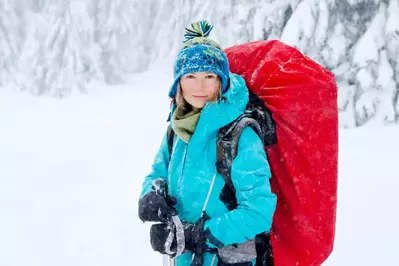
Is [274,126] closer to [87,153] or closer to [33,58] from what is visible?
[87,153]

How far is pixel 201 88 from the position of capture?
2150 millimetres

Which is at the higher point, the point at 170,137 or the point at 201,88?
the point at 201,88

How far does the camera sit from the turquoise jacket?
1959mm

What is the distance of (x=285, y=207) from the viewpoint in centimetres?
224

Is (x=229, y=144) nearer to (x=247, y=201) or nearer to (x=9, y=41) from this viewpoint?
(x=247, y=201)

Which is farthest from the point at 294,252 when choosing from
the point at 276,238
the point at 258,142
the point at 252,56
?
the point at 252,56

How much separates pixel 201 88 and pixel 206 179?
44 centimetres

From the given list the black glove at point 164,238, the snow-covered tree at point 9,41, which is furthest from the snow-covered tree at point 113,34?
the black glove at point 164,238

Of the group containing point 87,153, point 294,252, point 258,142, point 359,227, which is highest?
point 258,142

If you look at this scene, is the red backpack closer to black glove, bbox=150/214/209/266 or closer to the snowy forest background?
black glove, bbox=150/214/209/266

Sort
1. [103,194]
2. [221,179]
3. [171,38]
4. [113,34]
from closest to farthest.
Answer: [221,179] < [103,194] < [113,34] < [171,38]

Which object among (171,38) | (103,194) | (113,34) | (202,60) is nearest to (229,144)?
(202,60)

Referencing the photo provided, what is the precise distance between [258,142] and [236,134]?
0.11m

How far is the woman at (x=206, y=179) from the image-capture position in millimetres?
1970
